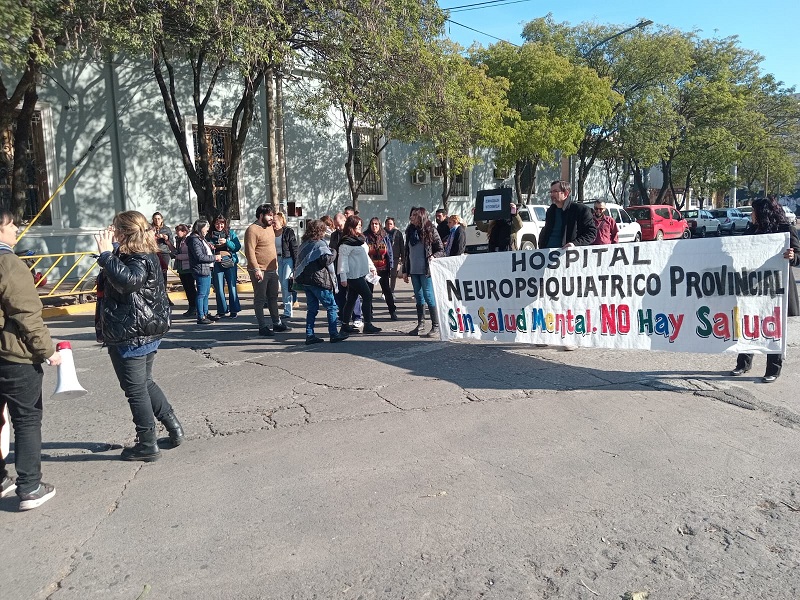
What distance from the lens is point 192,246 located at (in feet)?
33.1

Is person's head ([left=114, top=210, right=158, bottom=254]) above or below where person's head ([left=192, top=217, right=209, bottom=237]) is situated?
below

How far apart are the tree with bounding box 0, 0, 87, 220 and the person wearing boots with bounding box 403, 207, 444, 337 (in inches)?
202

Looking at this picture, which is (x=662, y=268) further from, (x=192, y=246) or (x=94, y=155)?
(x=94, y=155)

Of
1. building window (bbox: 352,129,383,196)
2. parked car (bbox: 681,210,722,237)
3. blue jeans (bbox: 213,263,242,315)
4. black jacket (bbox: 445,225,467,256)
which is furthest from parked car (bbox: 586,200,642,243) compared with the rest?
blue jeans (bbox: 213,263,242,315)

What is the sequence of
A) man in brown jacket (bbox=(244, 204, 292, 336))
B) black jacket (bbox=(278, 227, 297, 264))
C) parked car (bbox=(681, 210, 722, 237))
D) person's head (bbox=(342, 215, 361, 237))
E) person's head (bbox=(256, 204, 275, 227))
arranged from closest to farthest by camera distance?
person's head (bbox=(342, 215, 361, 237)) → man in brown jacket (bbox=(244, 204, 292, 336)) → person's head (bbox=(256, 204, 275, 227)) → black jacket (bbox=(278, 227, 297, 264)) → parked car (bbox=(681, 210, 722, 237))

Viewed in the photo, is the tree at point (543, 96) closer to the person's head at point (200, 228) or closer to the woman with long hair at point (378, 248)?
the woman with long hair at point (378, 248)

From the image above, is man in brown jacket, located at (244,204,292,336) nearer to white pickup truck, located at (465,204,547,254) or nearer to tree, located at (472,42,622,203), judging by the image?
white pickup truck, located at (465,204,547,254)

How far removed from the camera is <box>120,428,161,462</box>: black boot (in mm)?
4578

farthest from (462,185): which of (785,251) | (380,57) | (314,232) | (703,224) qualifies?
(785,251)

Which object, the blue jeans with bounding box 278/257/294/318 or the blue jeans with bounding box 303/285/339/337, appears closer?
the blue jeans with bounding box 303/285/339/337

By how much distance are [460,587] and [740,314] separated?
177 inches

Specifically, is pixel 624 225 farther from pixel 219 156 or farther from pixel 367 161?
pixel 219 156

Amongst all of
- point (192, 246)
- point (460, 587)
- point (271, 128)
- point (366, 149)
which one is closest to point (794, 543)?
point (460, 587)

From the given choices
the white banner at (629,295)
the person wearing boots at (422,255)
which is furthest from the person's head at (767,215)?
the person wearing boots at (422,255)
